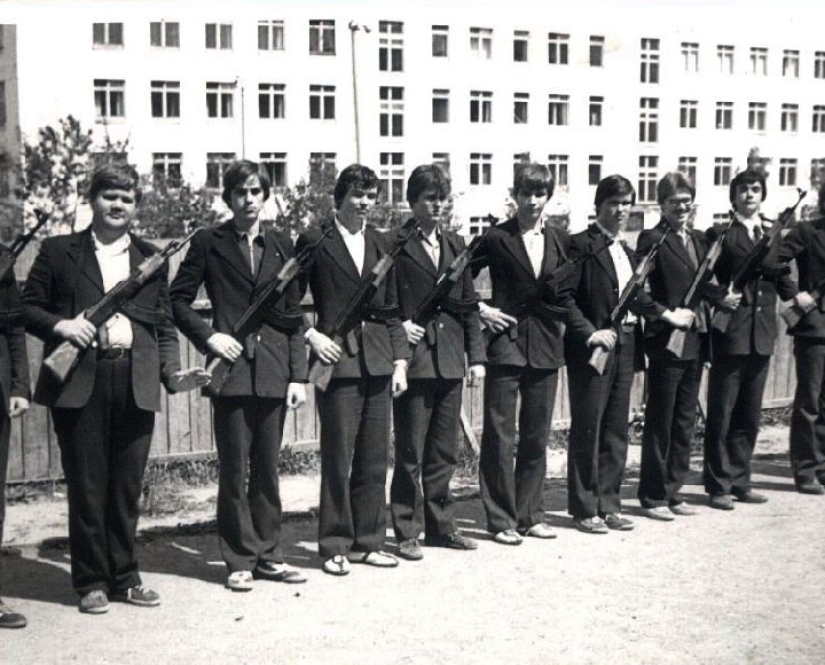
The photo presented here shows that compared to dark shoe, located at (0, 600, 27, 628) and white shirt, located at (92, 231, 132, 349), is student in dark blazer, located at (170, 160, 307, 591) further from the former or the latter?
dark shoe, located at (0, 600, 27, 628)

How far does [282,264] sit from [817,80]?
5959 cm

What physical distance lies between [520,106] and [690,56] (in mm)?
10635

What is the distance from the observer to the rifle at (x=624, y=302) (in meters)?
7.18

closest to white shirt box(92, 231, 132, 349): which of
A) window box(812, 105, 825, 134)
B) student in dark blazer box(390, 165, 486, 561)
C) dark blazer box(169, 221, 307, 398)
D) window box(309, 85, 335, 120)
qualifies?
dark blazer box(169, 221, 307, 398)

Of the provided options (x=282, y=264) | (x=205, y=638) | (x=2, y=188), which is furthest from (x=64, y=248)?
(x=2, y=188)

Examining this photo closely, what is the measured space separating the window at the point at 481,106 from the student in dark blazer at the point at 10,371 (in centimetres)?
4691

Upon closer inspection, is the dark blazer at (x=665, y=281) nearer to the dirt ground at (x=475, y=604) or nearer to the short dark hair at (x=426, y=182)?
the dirt ground at (x=475, y=604)

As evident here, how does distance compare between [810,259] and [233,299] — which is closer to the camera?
[233,299]

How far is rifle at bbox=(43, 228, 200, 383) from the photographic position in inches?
216

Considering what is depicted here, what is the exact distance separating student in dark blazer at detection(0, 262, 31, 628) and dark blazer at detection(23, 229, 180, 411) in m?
0.06

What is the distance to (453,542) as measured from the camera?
7.01m

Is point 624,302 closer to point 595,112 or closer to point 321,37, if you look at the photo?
point 321,37

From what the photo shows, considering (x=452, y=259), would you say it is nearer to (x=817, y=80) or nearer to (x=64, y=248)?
(x=64, y=248)

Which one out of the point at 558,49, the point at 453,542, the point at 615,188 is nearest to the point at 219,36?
the point at 558,49
